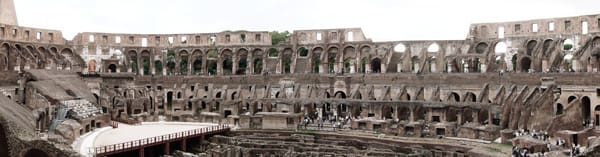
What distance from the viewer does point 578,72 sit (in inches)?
1649

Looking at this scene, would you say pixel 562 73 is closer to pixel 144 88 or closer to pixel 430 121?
pixel 430 121

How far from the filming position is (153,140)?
37.1 metres

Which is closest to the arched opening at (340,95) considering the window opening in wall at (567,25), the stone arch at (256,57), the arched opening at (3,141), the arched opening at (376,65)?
the arched opening at (376,65)

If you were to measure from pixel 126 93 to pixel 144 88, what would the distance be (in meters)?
3.03

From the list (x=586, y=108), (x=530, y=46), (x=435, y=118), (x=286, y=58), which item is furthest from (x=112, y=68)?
(x=586, y=108)

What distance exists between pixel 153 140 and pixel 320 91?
20.7 meters

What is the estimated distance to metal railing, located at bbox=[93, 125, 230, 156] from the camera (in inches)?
1288

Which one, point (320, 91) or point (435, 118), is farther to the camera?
point (320, 91)

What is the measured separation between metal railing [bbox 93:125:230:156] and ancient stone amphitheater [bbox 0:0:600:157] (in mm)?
721

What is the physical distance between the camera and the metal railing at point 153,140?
107 feet

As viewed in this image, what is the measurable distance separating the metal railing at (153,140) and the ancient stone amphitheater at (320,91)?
72 centimetres

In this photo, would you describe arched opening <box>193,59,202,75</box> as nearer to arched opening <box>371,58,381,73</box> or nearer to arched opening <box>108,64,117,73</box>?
arched opening <box>108,64,117,73</box>

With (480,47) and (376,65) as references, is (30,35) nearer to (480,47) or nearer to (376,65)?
(376,65)

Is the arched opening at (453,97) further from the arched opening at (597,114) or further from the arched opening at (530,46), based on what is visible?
the arched opening at (597,114)
